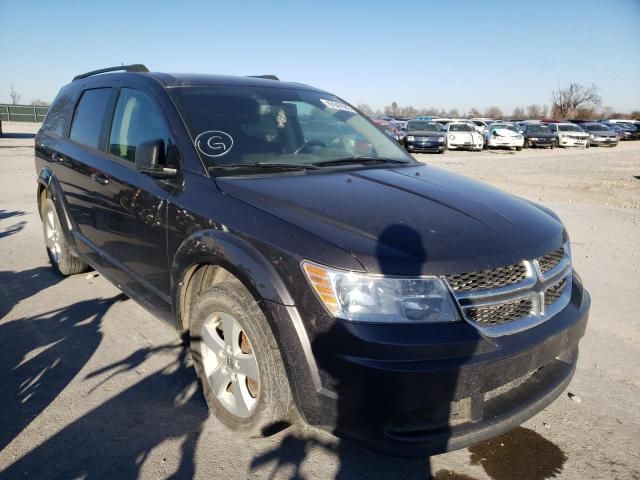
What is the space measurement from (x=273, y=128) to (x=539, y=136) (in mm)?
30119

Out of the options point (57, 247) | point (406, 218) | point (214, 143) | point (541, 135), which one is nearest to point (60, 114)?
point (57, 247)

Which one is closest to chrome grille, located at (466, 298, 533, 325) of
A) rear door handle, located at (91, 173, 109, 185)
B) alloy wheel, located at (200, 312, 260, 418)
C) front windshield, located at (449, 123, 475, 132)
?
alloy wheel, located at (200, 312, 260, 418)

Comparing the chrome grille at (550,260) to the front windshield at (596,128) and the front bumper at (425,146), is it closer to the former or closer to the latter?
the front bumper at (425,146)

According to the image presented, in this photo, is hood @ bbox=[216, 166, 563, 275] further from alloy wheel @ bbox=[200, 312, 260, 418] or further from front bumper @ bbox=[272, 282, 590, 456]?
alloy wheel @ bbox=[200, 312, 260, 418]

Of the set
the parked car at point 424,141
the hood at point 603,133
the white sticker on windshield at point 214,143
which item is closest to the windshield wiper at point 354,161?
the white sticker on windshield at point 214,143

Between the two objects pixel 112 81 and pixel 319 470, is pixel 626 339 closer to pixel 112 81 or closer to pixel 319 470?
pixel 319 470

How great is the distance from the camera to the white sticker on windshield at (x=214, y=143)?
2781 mm

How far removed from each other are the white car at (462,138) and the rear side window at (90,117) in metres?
22.9

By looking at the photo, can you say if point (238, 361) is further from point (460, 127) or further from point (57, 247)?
point (460, 127)

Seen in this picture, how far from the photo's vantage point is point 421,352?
190 cm

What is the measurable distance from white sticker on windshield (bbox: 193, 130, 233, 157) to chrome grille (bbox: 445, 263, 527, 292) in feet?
4.93

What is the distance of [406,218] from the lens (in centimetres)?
230

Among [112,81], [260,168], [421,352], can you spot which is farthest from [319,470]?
[112,81]

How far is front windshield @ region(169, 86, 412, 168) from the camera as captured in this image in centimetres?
289
